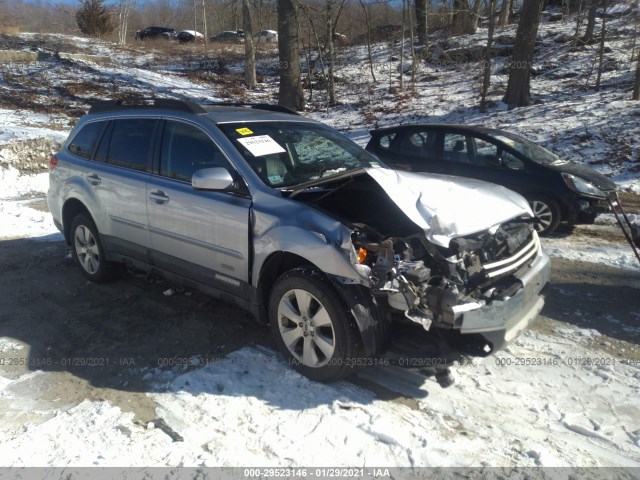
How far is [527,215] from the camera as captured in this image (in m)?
4.10

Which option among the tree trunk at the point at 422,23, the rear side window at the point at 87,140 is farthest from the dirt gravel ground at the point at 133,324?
the tree trunk at the point at 422,23

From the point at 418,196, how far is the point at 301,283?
102 cm

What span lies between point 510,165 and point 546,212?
2.88ft

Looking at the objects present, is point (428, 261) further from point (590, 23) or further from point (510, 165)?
point (590, 23)

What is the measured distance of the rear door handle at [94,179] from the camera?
5.21 meters

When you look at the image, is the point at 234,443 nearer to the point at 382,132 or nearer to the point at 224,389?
the point at 224,389

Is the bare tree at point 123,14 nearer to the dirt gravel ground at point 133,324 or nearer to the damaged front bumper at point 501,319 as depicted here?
the dirt gravel ground at point 133,324

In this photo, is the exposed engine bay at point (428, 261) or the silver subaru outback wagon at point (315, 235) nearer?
the exposed engine bay at point (428, 261)

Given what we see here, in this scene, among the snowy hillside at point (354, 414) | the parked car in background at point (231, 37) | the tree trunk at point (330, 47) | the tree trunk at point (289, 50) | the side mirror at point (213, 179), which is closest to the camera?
the snowy hillside at point (354, 414)

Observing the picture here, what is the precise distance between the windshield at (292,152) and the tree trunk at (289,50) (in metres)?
12.5

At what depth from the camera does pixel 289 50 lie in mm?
16516

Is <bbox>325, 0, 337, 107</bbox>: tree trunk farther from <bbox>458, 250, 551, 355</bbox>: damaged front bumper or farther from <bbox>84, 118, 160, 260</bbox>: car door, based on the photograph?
<bbox>458, 250, 551, 355</bbox>: damaged front bumper

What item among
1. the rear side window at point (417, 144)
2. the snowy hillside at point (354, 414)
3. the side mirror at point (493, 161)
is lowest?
the snowy hillside at point (354, 414)

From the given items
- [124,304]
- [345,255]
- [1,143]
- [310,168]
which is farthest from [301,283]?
[1,143]
